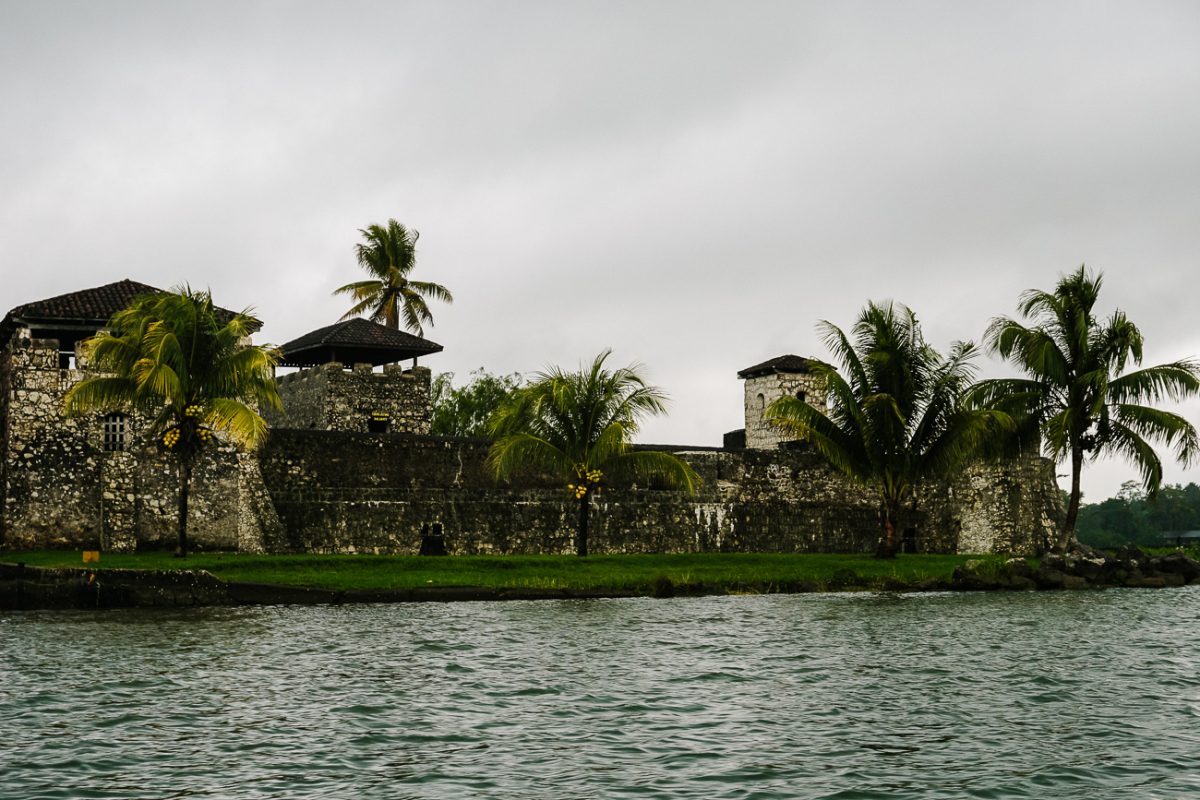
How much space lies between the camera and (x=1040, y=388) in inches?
1506

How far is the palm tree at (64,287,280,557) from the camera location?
30391 millimetres

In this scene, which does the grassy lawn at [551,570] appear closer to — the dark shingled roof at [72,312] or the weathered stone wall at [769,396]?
the dark shingled roof at [72,312]

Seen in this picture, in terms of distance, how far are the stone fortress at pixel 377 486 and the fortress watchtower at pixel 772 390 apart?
0.22ft

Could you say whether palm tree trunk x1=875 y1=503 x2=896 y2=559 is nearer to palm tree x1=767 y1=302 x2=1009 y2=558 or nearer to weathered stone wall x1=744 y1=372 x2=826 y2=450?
palm tree x1=767 y1=302 x2=1009 y2=558

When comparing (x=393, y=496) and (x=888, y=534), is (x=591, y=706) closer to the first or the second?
(x=393, y=496)

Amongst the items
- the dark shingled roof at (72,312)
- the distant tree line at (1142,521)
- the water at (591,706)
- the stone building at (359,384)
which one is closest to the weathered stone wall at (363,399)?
the stone building at (359,384)

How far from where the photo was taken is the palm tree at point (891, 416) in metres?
36.9

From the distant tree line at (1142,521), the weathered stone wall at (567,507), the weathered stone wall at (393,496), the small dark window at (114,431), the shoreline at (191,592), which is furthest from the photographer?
the distant tree line at (1142,521)

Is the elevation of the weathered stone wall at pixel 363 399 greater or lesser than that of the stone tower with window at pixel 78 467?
greater

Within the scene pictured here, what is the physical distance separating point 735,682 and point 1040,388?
22.9 meters

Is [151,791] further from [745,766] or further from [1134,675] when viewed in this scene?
[1134,675]

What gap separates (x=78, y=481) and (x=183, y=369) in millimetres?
5802

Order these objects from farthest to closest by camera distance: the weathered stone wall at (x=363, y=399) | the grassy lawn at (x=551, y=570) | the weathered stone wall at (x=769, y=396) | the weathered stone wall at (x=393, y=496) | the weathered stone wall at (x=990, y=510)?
the weathered stone wall at (x=769, y=396) → the weathered stone wall at (x=990, y=510) → the weathered stone wall at (x=363, y=399) → the weathered stone wall at (x=393, y=496) → the grassy lawn at (x=551, y=570)

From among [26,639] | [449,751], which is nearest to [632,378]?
[26,639]
